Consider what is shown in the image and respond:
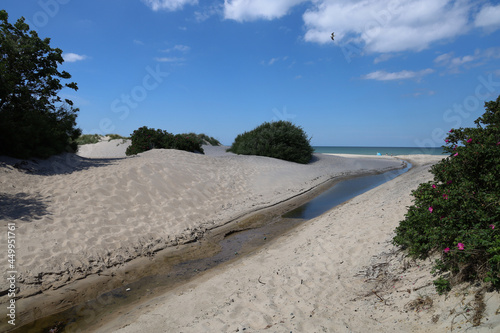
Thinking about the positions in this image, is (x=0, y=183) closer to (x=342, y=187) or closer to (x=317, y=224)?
(x=317, y=224)

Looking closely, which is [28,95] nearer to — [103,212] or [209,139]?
[103,212]

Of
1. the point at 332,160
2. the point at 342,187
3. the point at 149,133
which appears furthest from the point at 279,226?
the point at 332,160

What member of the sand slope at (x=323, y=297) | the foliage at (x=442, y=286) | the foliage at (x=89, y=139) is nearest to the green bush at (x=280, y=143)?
the sand slope at (x=323, y=297)

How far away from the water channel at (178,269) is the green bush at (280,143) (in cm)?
1154

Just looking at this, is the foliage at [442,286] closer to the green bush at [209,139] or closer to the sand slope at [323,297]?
the sand slope at [323,297]

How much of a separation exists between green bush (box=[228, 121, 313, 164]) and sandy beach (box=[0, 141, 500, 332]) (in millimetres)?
10910

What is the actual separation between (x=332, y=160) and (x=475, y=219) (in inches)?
924

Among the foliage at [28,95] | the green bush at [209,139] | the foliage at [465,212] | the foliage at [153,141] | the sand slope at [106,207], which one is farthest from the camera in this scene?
the green bush at [209,139]

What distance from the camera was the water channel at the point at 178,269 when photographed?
488 cm

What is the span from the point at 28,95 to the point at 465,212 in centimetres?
1457

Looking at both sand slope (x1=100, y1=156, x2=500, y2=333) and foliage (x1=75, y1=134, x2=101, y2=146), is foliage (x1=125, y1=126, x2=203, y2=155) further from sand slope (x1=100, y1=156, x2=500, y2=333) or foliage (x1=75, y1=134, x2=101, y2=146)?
sand slope (x1=100, y1=156, x2=500, y2=333)

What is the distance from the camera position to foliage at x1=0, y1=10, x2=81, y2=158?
33.8 feet

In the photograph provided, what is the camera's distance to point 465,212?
375cm

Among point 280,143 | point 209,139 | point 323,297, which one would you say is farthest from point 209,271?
point 209,139
